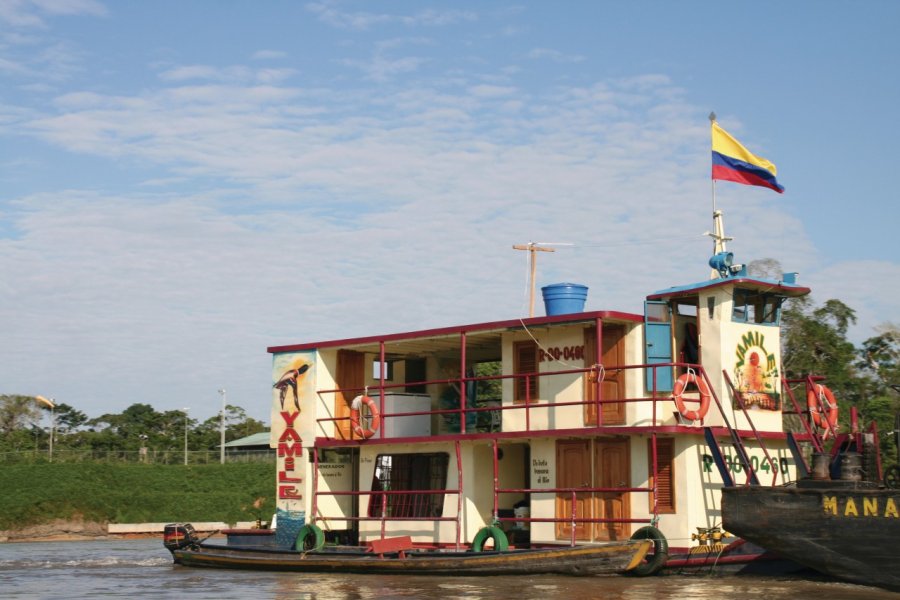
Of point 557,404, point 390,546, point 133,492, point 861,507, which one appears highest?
point 557,404

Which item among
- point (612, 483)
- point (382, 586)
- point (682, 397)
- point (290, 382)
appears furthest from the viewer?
point (290, 382)

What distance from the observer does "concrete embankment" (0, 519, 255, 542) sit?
42.4m

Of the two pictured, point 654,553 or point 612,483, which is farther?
point 612,483

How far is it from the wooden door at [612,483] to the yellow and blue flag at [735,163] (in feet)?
17.7

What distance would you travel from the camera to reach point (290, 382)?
22359mm

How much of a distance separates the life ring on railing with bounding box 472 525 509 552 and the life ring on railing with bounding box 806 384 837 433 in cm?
559

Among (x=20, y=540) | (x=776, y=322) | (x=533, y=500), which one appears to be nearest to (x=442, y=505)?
(x=533, y=500)

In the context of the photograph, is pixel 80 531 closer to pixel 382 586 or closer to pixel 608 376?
pixel 382 586

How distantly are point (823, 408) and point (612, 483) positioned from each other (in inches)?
151

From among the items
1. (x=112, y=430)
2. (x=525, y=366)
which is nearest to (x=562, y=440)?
(x=525, y=366)

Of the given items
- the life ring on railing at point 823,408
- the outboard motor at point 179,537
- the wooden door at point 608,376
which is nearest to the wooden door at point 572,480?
the wooden door at point 608,376

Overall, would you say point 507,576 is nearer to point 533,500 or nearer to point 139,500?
point 533,500

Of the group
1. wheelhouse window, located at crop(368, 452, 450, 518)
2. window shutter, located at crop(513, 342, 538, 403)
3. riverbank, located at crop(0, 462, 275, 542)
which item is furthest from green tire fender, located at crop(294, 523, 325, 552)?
riverbank, located at crop(0, 462, 275, 542)

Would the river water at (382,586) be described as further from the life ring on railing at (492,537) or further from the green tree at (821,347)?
the green tree at (821,347)
